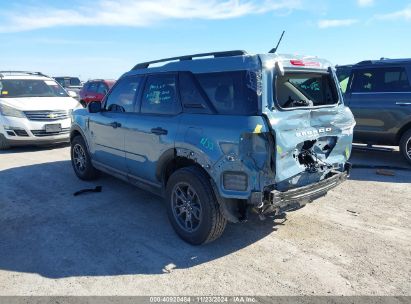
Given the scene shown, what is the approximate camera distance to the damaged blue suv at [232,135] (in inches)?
130

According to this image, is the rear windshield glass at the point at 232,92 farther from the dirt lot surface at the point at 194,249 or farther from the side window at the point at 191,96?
the dirt lot surface at the point at 194,249

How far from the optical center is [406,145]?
6.97m

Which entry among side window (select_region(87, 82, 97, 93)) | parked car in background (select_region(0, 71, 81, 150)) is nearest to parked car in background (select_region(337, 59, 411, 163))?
parked car in background (select_region(0, 71, 81, 150))

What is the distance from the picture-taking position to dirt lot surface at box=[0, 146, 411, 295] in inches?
125

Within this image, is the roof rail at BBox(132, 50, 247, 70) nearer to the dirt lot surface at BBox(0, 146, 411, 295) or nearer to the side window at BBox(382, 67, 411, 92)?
the dirt lot surface at BBox(0, 146, 411, 295)

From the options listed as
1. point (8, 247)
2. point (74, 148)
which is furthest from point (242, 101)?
point (74, 148)

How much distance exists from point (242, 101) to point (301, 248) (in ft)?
5.51

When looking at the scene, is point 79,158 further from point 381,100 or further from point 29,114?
point 381,100

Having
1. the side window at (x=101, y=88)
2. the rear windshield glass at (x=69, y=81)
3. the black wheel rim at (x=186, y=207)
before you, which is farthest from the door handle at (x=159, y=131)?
the rear windshield glass at (x=69, y=81)

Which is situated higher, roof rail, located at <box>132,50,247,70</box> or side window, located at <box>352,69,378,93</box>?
roof rail, located at <box>132,50,247,70</box>

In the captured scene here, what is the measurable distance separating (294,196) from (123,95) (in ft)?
9.37

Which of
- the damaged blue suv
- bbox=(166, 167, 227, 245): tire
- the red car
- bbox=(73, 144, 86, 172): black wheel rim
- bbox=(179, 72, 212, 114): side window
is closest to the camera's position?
the damaged blue suv

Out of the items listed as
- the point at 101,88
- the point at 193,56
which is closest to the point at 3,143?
the point at 193,56

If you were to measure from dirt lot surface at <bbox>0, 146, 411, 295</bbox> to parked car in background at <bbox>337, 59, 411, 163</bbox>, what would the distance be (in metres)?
1.81
